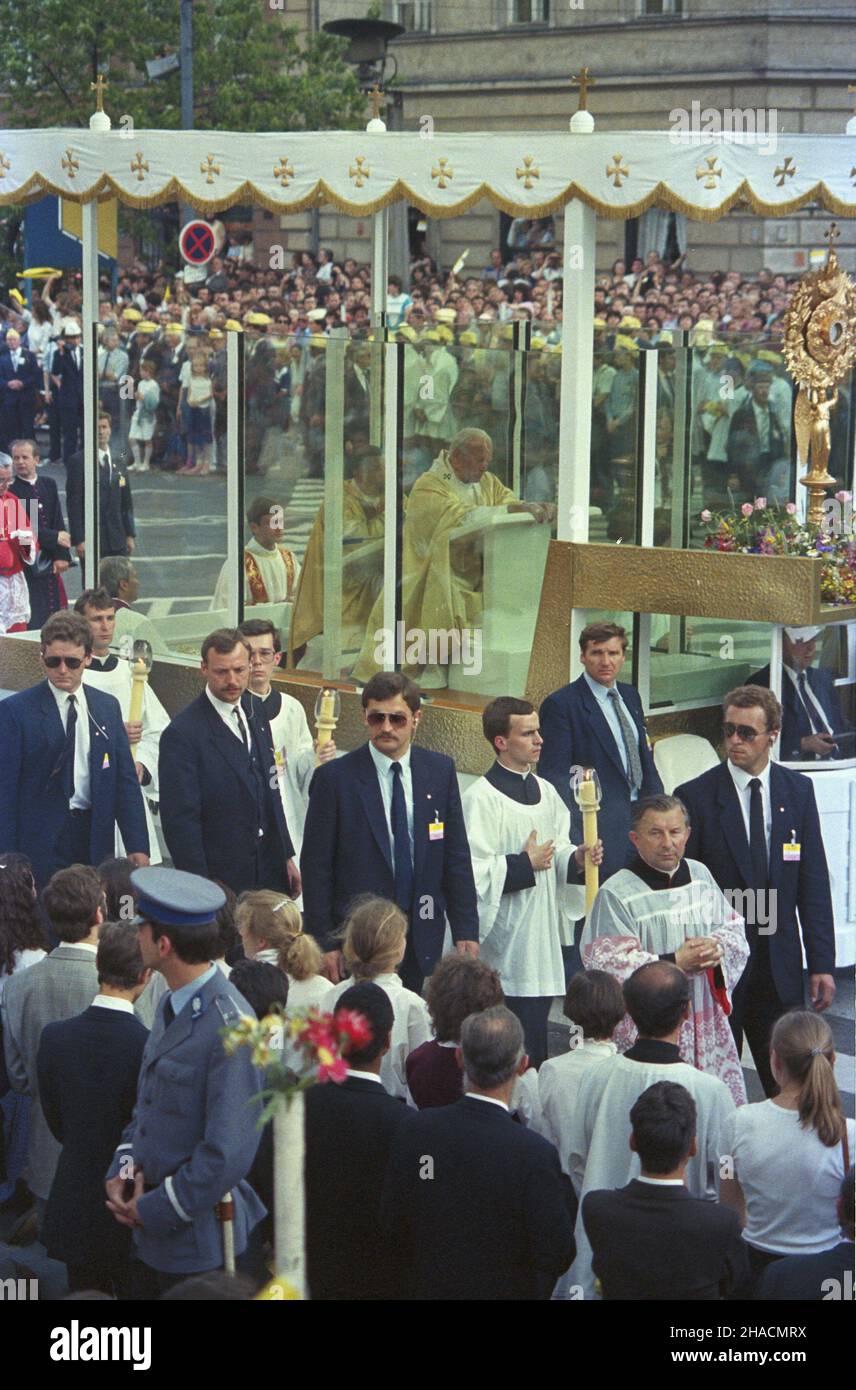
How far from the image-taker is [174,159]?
10578mm

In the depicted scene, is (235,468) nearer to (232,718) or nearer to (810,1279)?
(232,718)

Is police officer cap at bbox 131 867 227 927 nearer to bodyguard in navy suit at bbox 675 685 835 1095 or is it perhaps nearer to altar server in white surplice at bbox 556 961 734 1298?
altar server in white surplice at bbox 556 961 734 1298

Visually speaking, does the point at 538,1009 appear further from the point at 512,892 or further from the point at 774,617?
the point at 774,617

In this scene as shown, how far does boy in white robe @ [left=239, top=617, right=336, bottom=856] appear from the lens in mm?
8633

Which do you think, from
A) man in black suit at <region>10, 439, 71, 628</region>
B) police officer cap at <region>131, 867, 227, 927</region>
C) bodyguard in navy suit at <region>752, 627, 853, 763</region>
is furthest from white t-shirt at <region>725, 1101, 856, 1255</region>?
man in black suit at <region>10, 439, 71, 628</region>

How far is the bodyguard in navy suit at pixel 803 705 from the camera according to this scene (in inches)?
361

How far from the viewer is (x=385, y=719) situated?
7.27m

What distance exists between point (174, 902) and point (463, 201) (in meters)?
5.46

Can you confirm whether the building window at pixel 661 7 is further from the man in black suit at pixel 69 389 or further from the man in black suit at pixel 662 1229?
the man in black suit at pixel 662 1229

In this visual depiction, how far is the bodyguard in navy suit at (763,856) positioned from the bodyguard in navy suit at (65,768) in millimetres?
2055

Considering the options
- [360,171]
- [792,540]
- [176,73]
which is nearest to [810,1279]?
[792,540]

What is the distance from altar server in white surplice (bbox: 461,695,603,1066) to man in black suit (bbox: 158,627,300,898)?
771mm

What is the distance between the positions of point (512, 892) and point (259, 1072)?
108 inches
